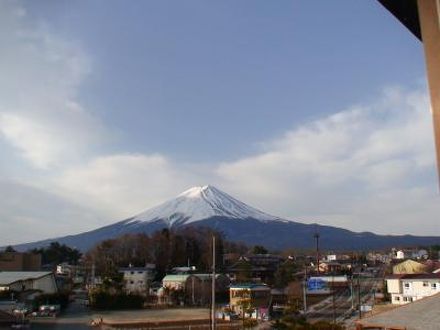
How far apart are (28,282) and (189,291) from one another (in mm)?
12637

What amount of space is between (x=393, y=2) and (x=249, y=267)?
5274cm

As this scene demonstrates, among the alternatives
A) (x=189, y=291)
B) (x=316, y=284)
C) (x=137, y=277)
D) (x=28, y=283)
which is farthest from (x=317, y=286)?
(x=28, y=283)

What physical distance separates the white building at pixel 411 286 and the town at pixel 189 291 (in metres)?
0.06

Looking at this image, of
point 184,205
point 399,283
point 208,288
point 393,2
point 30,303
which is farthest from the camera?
point 184,205

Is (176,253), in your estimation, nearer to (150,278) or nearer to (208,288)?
(150,278)

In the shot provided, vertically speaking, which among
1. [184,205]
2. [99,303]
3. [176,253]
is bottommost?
[99,303]

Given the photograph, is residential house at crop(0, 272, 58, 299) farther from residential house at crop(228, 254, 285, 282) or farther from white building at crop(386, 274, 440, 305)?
white building at crop(386, 274, 440, 305)

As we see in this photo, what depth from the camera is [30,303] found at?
36.2 m

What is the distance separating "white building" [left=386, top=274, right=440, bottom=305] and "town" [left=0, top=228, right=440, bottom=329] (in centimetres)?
6

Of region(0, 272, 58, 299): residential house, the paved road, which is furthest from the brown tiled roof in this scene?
A: region(0, 272, 58, 299): residential house

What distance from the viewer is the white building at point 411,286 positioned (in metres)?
31.5

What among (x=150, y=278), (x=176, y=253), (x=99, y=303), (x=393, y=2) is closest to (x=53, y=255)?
(x=176, y=253)

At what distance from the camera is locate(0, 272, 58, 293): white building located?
129 feet

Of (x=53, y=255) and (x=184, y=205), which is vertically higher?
(x=184, y=205)
